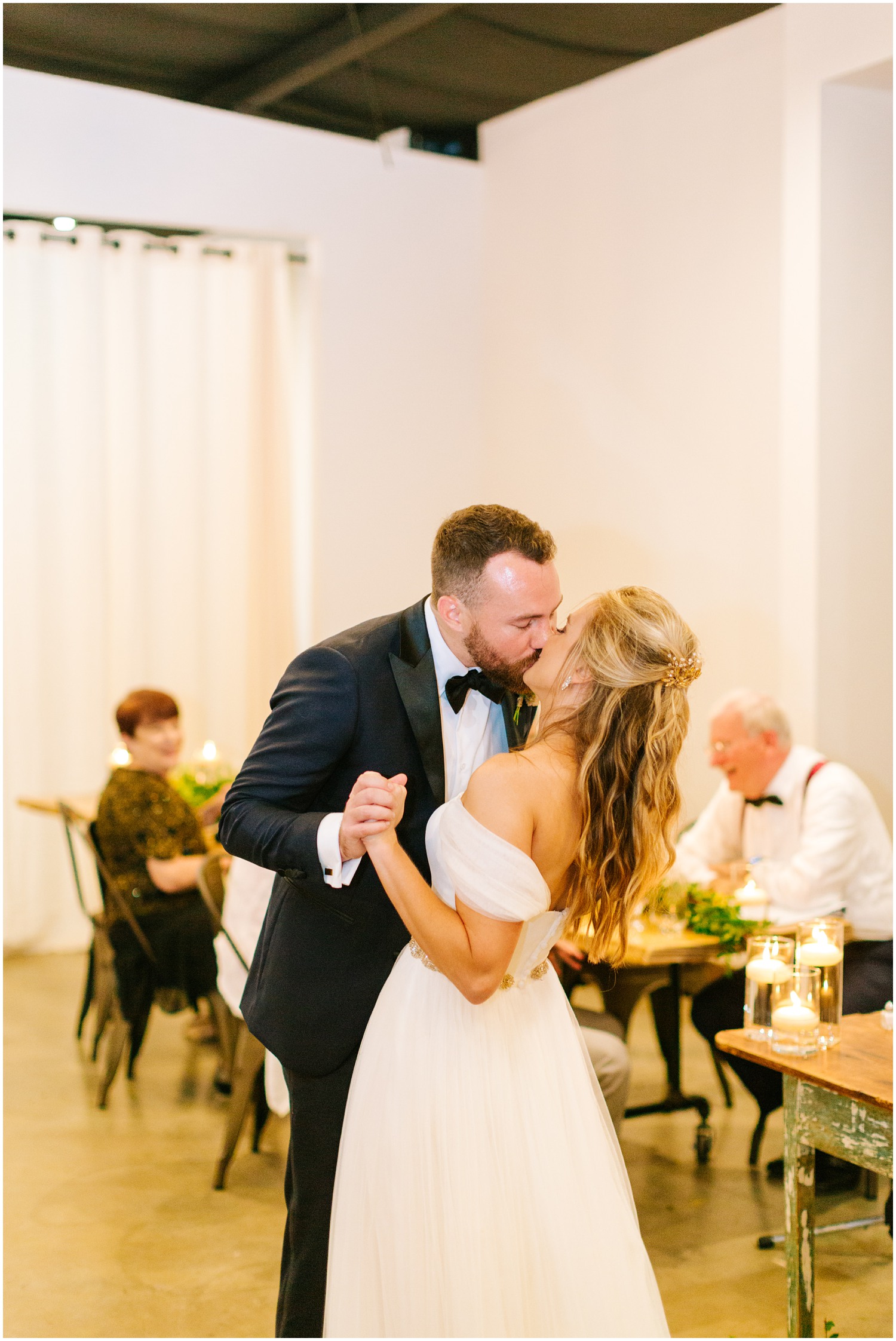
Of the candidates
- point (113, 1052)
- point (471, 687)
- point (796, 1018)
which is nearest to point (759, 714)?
point (796, 1018)

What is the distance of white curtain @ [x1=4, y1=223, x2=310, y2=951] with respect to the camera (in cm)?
594

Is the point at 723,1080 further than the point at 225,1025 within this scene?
Yes

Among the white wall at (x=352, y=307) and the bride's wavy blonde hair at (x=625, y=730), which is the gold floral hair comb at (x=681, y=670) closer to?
the bride's wavy blonde hair at (x=625, y=730)

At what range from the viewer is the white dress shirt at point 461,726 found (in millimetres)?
2273

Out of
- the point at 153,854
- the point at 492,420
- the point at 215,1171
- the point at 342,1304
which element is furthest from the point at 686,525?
the point at 342,1304

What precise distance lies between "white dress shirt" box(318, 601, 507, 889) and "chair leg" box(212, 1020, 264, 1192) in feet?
5.05

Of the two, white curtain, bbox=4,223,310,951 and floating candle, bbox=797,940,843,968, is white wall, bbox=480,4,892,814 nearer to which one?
white curtain, bbox=4,223,310,951

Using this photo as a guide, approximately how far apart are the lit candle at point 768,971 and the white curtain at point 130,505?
395cm

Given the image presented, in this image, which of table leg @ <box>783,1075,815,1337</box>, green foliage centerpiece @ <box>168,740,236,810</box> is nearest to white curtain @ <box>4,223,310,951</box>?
green foliage centerpiece @ <box>168,740,236,810</box>

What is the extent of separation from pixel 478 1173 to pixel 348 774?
2.23ft

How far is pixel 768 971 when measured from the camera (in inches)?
105

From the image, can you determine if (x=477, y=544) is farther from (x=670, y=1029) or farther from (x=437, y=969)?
(x=670, y=1029)

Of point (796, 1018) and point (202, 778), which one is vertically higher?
point (202, 778)

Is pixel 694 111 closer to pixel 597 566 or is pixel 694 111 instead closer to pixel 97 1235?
pixel 597 566
